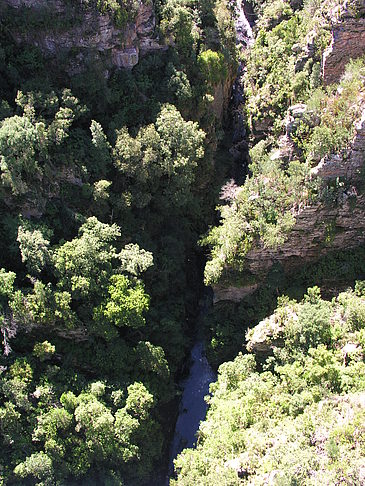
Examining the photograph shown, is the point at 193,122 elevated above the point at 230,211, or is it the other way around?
the point at 193,122

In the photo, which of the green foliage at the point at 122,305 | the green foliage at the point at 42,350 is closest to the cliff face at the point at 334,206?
the green foliage at the point at 122,305

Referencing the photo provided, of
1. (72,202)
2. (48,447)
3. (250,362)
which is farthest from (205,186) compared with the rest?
(48,447)

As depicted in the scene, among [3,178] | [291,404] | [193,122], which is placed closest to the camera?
[291,404]

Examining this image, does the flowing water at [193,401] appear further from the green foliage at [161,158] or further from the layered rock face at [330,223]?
the green foliage at [161,158]

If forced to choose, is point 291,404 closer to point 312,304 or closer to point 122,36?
point 312,304

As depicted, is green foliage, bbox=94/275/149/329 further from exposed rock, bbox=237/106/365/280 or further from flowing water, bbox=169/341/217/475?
flowing water, bbox=169/341/217/475

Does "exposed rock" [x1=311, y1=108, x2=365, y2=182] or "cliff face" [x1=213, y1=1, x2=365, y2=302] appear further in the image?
"cliff face" [x1=213, y1=1, x2=365, y2=302]

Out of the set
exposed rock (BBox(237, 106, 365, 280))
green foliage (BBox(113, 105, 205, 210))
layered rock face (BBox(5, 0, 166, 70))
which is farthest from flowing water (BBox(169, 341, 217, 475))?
layered rock face (BBox(5, 0, 166, 70))
